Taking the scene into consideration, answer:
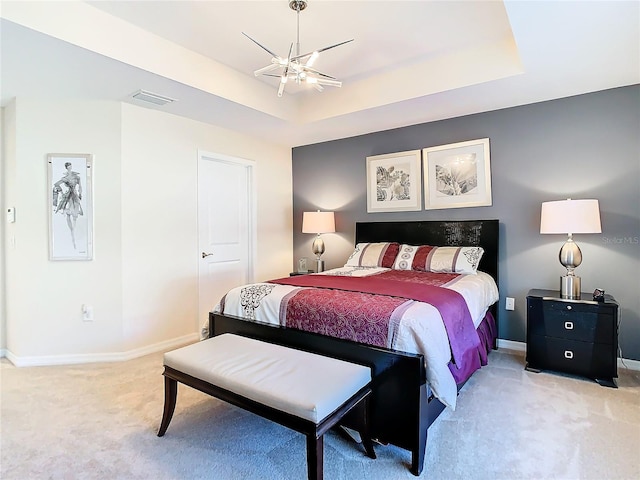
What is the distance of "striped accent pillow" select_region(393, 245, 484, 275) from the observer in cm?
326

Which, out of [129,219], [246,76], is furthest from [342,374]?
[246,76]

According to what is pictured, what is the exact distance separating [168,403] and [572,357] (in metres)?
2.89

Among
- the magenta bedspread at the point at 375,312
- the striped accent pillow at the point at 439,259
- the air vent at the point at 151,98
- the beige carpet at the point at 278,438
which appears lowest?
the beige carpet at the point at 278,438

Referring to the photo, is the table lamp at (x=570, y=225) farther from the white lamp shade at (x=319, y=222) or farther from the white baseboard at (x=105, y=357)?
the white lamp shade at (x=319, y=222)

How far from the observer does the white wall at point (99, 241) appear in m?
3.08

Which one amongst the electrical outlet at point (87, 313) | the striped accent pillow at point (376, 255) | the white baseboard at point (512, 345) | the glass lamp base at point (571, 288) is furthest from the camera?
the striped accent pillow at point (376, 255)

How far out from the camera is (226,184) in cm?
420

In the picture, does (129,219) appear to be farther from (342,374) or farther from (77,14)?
(342,374)

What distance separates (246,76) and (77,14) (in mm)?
1402

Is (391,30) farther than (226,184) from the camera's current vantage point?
No

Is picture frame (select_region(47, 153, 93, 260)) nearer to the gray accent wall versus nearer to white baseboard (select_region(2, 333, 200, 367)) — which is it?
white baseboard (select_region(2, 333, 200, 367))

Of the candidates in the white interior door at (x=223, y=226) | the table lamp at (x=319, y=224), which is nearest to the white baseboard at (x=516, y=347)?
the table lamp at (x=319, y=224)

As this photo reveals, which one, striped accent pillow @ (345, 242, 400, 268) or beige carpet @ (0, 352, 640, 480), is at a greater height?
striped accent pillow @ (345, 242, 400, 268)

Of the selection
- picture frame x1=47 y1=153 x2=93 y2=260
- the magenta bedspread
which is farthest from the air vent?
the magenta bedspread
